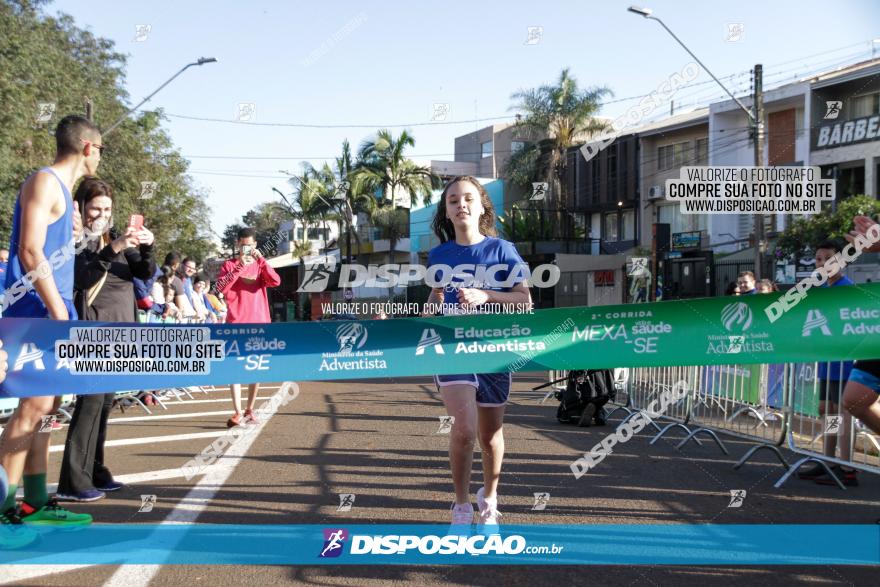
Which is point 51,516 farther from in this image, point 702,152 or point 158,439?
point 702,152

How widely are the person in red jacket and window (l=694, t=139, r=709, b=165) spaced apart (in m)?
32.6

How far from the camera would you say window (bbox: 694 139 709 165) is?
3741 cm

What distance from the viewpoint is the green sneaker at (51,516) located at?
447cm

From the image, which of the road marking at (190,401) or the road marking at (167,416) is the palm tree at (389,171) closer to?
the road marking at (190,401)

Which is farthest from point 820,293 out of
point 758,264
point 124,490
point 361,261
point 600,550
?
point 361,261

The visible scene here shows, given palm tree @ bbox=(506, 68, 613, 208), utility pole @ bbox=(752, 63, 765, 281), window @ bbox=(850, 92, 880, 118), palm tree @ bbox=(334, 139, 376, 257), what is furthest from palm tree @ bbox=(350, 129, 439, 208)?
utility pole @ bbox=(752, 63, 765, 281)

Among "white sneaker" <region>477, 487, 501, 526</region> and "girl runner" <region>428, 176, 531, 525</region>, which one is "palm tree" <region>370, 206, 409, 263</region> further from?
"white sneaker" <region>477, 487, 501, 526</region>

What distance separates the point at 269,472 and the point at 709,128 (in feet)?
115

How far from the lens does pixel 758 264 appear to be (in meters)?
20.2

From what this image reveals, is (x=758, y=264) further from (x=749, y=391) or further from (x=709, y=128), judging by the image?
(x=709, y=128)

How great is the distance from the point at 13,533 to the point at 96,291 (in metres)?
1.76

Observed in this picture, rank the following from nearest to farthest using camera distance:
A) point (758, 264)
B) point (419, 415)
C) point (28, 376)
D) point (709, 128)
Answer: point (28, 376), point (419, 415), point (758, 264), point (709, 128)

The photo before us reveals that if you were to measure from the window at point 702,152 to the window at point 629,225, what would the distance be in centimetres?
547

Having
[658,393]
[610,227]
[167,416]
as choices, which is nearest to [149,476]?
[167,416]
